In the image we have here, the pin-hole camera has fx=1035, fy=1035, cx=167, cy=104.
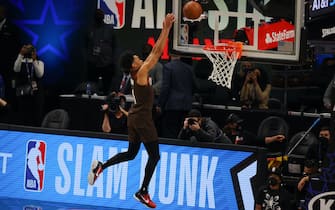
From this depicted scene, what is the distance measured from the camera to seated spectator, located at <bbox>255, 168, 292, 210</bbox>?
13.6 meters

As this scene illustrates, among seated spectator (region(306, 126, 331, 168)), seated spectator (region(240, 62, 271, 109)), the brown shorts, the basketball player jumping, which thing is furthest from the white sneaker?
seated spectator (region(240, 62, 271, 109))

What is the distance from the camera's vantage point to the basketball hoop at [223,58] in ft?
42.5

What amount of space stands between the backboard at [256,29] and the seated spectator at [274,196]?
1854 mm

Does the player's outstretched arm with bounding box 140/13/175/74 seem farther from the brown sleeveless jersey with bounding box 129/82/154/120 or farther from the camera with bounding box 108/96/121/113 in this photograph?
the camera with bounding box 108/96/121/113

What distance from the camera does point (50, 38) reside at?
19.8 meters

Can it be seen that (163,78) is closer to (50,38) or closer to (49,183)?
(49,183)

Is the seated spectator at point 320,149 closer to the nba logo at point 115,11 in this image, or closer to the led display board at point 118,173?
the led display board at point 118,173

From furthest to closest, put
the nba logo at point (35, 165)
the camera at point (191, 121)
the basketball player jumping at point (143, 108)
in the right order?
the nba logo at point (35, 165) → the camera at point (191, 121) → the basketball player jumping at point (143, 108)

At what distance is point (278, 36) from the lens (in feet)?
42.5

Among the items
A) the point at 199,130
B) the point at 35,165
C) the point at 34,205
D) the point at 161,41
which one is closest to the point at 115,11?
the point at 35,165

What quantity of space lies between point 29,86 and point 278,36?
6.08m

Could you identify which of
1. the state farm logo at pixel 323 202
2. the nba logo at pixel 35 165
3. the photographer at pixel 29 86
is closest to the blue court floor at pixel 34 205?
the nba logo at pixel 35 165

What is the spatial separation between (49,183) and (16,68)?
2.70m

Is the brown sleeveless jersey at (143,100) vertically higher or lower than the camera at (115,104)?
higher
